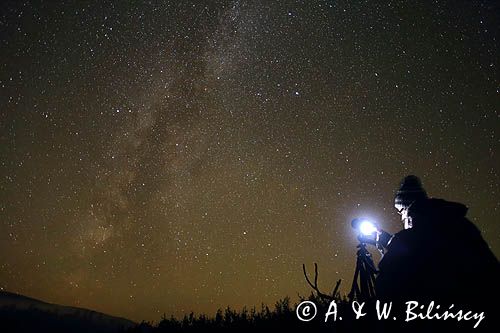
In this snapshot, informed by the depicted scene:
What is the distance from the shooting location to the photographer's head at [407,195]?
4987 mm

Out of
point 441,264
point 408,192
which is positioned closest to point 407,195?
point 408,192

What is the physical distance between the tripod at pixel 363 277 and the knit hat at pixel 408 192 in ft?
2.83

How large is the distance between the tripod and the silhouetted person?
0.92m

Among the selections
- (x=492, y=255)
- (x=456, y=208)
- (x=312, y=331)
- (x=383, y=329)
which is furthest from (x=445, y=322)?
(x=312, y=331)

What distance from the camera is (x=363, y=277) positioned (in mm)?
5031

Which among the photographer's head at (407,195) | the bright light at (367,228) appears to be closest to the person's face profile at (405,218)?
the photographer's head at (407,195)

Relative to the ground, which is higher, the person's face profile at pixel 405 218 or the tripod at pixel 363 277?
the person's face profile at pixel 405 218

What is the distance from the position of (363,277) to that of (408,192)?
1367mm

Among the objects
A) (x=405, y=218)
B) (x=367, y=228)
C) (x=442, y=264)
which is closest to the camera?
(x=442, y=264)

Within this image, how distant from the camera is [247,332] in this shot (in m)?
13.5

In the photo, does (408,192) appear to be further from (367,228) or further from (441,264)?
(441,264)

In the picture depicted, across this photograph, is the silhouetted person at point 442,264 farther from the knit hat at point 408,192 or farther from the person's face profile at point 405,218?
the knit hat at point 408,192

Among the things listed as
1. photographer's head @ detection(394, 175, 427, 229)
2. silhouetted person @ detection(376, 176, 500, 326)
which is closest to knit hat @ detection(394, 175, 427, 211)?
photographer's head @ detection(394, 175, 427, 229)

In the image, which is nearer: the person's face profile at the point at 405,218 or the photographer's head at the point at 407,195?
the person's face profile at the point at 405,218
